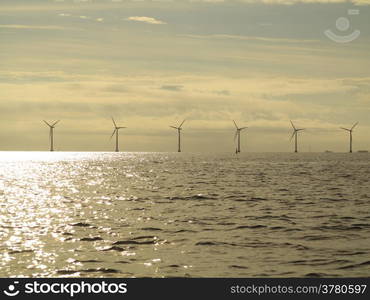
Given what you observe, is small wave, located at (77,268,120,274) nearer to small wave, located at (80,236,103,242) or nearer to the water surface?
the water surface

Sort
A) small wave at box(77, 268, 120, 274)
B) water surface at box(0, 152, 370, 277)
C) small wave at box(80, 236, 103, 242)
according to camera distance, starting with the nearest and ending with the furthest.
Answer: small wave at box(77, 268, 120, 274)
water surface at box(0, 152, 370, 277)
small wave at box(80, 236, 103, 242)

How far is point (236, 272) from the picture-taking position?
90.8 feet

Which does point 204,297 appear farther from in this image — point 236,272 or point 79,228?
point 79,228

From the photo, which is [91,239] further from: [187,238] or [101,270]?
[101,270]

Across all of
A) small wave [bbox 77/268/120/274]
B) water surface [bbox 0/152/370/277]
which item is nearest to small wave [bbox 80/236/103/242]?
water surface [bbox 0/152/370/277]

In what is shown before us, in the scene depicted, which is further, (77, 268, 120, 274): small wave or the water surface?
the water surface

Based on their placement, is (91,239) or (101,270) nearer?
(101,270)

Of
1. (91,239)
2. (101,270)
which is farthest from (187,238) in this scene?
(101,270)

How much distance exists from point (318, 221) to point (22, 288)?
27602 mm

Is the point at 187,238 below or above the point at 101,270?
below

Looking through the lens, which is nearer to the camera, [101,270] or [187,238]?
[101,270]

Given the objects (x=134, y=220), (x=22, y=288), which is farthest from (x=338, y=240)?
(x=22, y=288)

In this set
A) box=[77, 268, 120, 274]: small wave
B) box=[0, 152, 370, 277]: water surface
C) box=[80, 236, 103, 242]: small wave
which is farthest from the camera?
box=[80, 236, 103, 242]: small wave

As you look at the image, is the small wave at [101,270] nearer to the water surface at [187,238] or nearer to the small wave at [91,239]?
the water surface at [187,238]
